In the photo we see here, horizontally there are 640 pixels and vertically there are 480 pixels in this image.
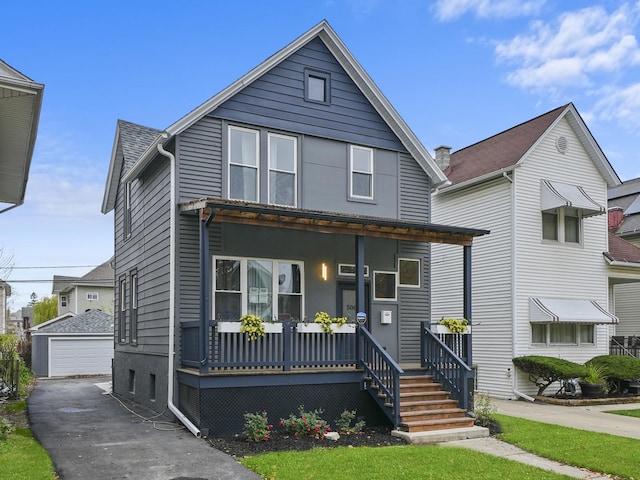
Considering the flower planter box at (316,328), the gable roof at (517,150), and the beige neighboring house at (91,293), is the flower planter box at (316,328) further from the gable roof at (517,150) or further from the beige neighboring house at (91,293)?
the beige neighboring house at (91,293)

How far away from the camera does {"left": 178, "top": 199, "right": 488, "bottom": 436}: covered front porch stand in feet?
35.7

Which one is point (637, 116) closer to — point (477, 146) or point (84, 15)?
point (477, 146)

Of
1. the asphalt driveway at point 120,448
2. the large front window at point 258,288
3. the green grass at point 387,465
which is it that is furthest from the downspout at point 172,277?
the green grass at point 387,465

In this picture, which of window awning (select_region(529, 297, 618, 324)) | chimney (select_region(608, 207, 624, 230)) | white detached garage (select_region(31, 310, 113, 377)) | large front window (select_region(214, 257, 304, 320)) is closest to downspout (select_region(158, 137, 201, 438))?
large front window (select_region(214, 257, 304, 320))

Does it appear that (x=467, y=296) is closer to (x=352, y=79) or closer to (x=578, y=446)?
(x=578, y=446)

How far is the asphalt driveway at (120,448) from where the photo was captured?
8.14 m

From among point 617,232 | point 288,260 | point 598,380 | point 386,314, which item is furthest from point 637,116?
point 288,260

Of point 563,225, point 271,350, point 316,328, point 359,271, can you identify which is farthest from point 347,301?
point 563,225

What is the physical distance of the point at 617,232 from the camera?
26422 mm

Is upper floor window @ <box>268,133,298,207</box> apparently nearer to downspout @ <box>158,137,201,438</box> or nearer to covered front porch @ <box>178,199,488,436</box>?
covered front porch @ <box>178,199,488,436</box>

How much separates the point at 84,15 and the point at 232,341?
11754 millimetres

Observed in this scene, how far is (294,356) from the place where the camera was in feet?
38.2

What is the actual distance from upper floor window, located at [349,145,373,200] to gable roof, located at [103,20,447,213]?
3.40 ft

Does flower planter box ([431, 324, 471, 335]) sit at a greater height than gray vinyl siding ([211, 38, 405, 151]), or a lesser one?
lesser
